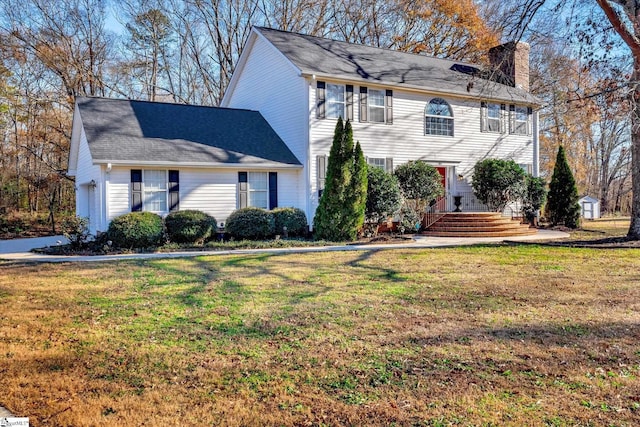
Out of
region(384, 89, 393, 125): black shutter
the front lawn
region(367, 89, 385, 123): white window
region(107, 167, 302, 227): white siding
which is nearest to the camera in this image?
the front lawn

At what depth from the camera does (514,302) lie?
6234 mm

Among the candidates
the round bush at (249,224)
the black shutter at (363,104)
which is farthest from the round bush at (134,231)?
the black shutter at (363,104)

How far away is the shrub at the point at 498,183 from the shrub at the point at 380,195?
4246mm

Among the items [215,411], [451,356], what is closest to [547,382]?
[451,356]

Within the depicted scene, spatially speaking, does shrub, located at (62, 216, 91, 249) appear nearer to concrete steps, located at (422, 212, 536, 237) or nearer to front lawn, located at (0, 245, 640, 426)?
front lawn, located at (0, 245, 640, 426)

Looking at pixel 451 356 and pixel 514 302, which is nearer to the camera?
pixel 451 356

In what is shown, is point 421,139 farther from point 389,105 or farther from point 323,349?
point 323,349

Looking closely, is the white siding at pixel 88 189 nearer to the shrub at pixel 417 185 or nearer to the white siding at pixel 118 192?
the white siding at pixel 118 192

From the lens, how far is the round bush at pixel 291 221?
47.2ft

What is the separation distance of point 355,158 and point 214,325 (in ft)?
31.5

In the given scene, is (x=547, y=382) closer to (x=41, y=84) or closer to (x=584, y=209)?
(x=584, y=209)

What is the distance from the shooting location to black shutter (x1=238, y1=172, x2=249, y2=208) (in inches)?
589

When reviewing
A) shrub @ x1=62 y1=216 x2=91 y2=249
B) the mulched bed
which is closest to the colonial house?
shrub @ x1=62 y1=216 x2=91 y2=249

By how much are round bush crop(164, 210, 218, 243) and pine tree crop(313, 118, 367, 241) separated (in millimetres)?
3329
